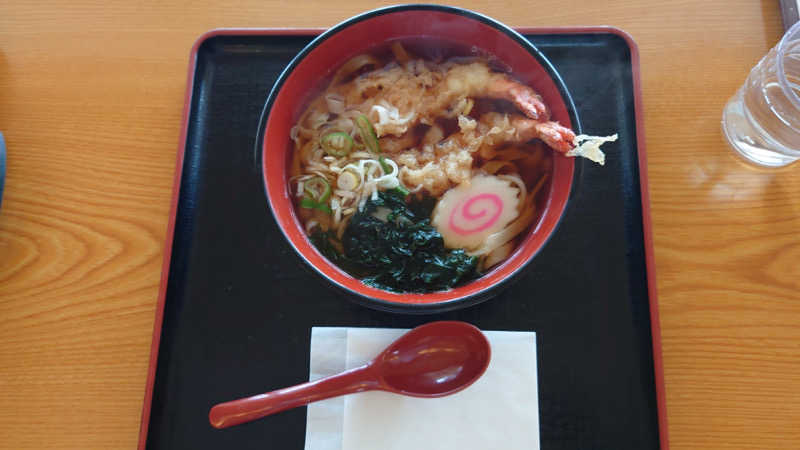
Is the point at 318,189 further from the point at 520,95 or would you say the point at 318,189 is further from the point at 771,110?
the point at 771,110

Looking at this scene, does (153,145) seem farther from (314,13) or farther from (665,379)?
(665,379)

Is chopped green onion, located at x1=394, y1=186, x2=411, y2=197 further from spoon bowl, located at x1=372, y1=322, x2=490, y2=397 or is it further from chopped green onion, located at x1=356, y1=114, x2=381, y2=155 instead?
Answer: spoon bowl, located at x1=372, y1=322, x2=490, y2=397

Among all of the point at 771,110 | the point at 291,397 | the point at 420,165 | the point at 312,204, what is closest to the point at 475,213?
the point at 420,165

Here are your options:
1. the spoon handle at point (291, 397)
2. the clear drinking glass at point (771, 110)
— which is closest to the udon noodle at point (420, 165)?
the spoon handle at point (291, 397)

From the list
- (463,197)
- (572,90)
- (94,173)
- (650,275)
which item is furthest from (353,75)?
(650,275)

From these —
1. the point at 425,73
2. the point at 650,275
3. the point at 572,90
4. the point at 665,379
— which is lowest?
the point at 665,379

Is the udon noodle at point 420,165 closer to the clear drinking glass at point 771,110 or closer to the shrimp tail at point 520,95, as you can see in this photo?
the shrimp tail at point 520,95
